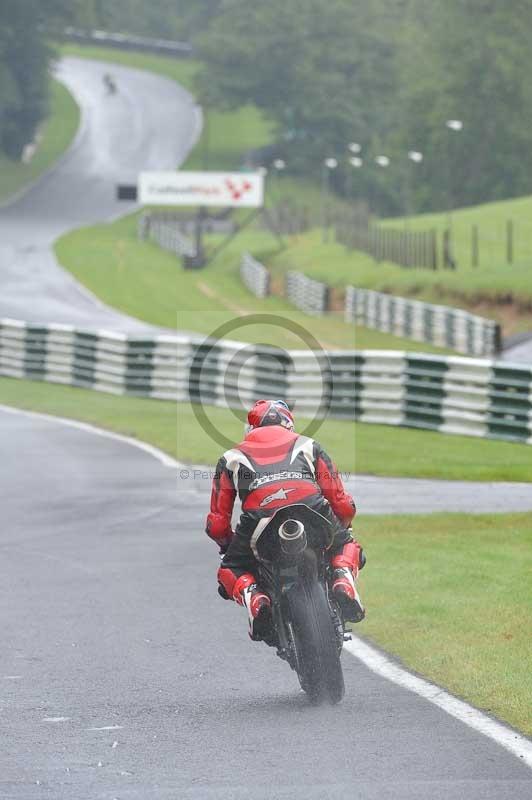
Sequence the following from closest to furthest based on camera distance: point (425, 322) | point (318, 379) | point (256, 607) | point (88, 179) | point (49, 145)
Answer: point (256, 607) < point (318, 379) < point (425, 322) < point (88, 179) < point (49, 145)

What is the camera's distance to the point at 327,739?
7.66 m

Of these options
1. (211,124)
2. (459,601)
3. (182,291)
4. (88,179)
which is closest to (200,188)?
(182,291)

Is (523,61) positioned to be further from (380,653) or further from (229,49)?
(380,653)

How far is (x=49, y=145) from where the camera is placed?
395 ft

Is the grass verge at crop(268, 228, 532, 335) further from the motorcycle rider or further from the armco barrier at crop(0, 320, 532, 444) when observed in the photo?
the motorcycle rider

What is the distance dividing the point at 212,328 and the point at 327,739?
4629 cm

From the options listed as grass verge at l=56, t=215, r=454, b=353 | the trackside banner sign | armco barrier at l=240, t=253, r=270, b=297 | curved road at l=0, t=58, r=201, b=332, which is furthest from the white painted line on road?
the trackside banner sign

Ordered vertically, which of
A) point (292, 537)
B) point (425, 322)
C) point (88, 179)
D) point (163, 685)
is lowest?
point (425, 322)

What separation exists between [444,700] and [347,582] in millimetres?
807

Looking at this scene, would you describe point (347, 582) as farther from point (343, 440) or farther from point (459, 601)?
point (343, 440)

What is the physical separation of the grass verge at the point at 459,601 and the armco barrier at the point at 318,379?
8.09 m

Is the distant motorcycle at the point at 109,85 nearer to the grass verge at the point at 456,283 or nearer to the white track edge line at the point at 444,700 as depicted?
the grass verge at the point at 456,283

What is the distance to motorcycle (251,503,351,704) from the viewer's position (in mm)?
8367

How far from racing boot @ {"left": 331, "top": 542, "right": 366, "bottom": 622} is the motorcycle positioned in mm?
56
